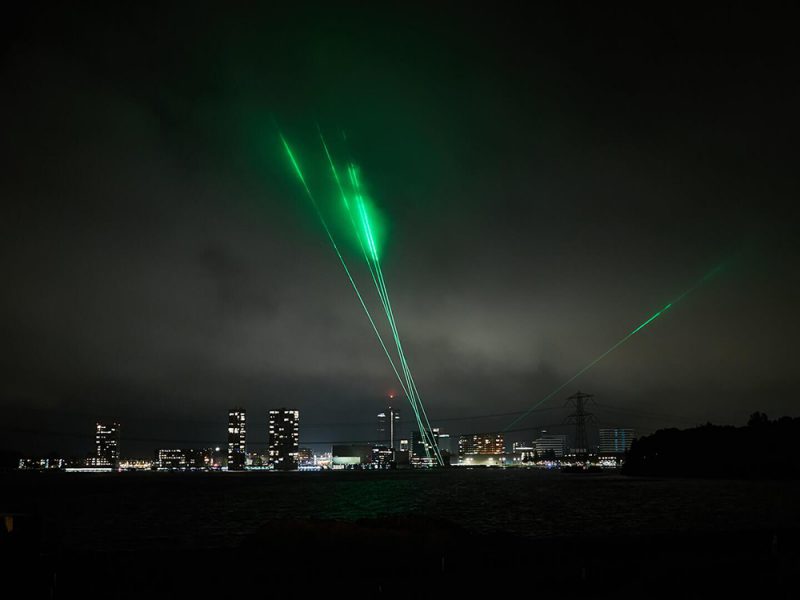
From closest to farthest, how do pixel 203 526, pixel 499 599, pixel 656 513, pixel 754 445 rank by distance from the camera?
pixel 499 599
pixel 203 526
pixel 656 513
pixel 754 445

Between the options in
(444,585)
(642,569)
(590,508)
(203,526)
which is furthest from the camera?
(590,508)

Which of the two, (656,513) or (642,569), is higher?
(642,569)

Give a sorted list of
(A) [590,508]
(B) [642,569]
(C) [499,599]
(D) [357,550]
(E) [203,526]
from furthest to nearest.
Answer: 1. (A) [590,508]
2. (E) [203,526]
3. (D) [357,550]
4. (B) [642,569]
5. (C) [499,599]

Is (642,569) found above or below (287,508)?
above

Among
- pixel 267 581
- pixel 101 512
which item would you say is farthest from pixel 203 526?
pixel 267 581

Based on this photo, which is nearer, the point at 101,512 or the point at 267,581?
the point at 267,581

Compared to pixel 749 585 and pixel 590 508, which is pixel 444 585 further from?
pixel 590 508

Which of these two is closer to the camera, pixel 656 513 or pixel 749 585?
pixel 749 585

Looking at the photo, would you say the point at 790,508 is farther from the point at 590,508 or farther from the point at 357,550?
the point at 357,550

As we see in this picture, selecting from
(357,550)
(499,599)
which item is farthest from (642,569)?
(357,550)
